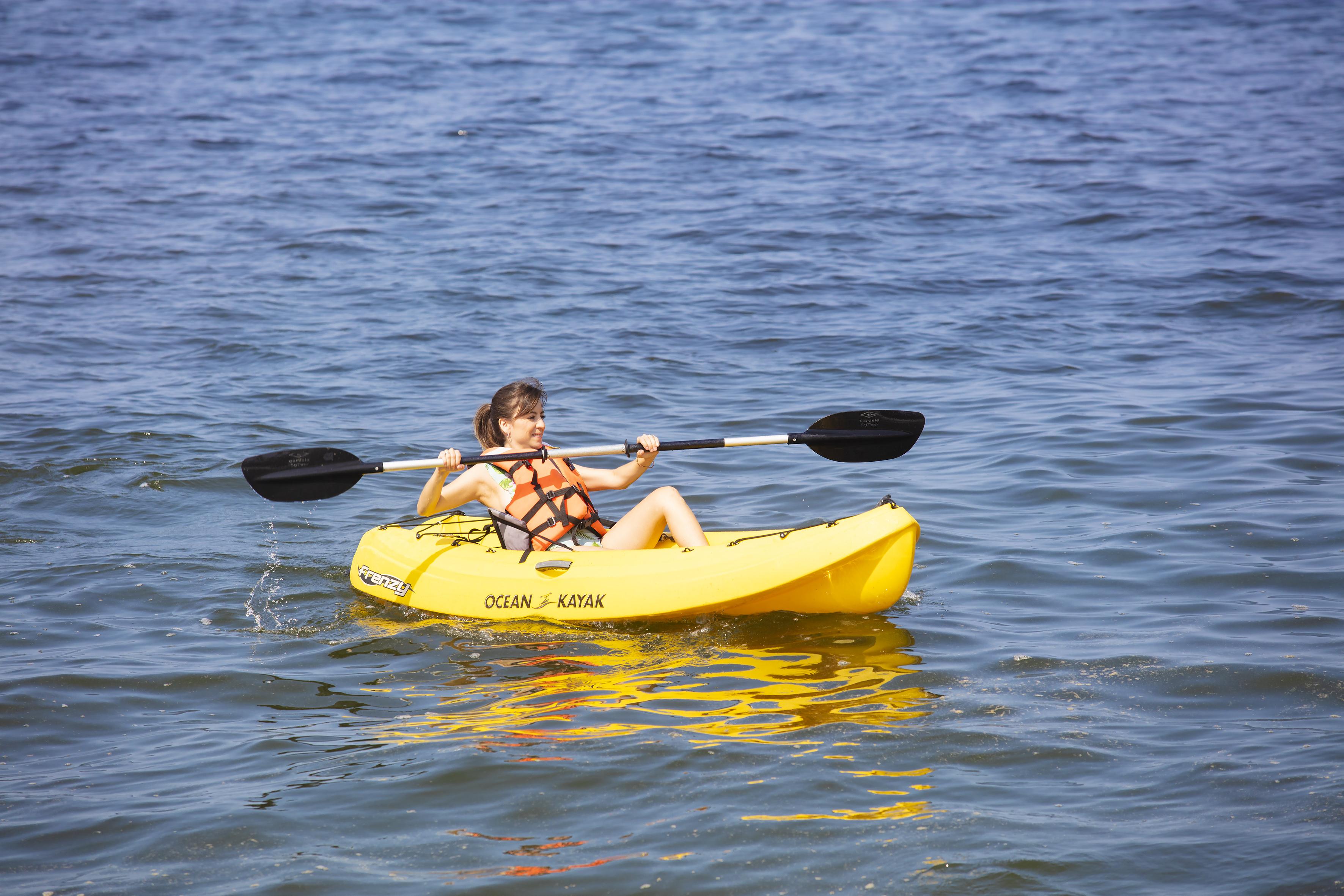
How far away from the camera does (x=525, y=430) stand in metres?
5.34

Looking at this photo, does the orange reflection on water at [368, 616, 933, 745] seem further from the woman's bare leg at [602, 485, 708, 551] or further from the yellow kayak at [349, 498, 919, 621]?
the woman's bare leg at [602, 485, 708, 551]

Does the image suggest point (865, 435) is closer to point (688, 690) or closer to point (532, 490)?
point (532, 490)

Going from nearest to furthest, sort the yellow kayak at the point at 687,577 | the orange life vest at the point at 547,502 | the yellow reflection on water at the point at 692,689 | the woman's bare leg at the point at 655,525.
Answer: the yellow reflection on water at the point at 692,689 → the yellow kayak at the point at 687,577 → the woman's bare leg at the point at 655,525 → the orange life vest at the point at 547,502

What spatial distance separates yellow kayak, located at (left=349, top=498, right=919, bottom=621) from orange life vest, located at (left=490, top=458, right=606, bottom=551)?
0.19 metres

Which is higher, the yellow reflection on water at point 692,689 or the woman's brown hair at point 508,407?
the woman's brown hair at point 508,407

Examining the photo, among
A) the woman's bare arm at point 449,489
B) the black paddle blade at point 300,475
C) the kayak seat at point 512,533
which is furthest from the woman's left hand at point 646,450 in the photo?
the black paddle blade at point 300,475

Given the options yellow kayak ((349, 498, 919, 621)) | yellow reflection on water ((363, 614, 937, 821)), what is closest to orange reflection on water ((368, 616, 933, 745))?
yellow reflection on water ((363, 614, 937, 821))

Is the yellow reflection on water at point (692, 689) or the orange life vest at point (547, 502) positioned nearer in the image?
the yellow reflection on water at point (692, 689)

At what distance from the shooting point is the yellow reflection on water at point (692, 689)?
3.84m

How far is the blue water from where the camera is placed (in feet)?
11.2

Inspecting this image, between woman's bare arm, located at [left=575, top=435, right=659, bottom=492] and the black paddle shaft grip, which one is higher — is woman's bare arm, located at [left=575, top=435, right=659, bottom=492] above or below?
below

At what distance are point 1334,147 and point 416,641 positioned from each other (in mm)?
14426

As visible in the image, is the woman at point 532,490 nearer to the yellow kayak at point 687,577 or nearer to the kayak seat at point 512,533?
the kayak seat at point 512,533

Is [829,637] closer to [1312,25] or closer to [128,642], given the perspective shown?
[128,642]
